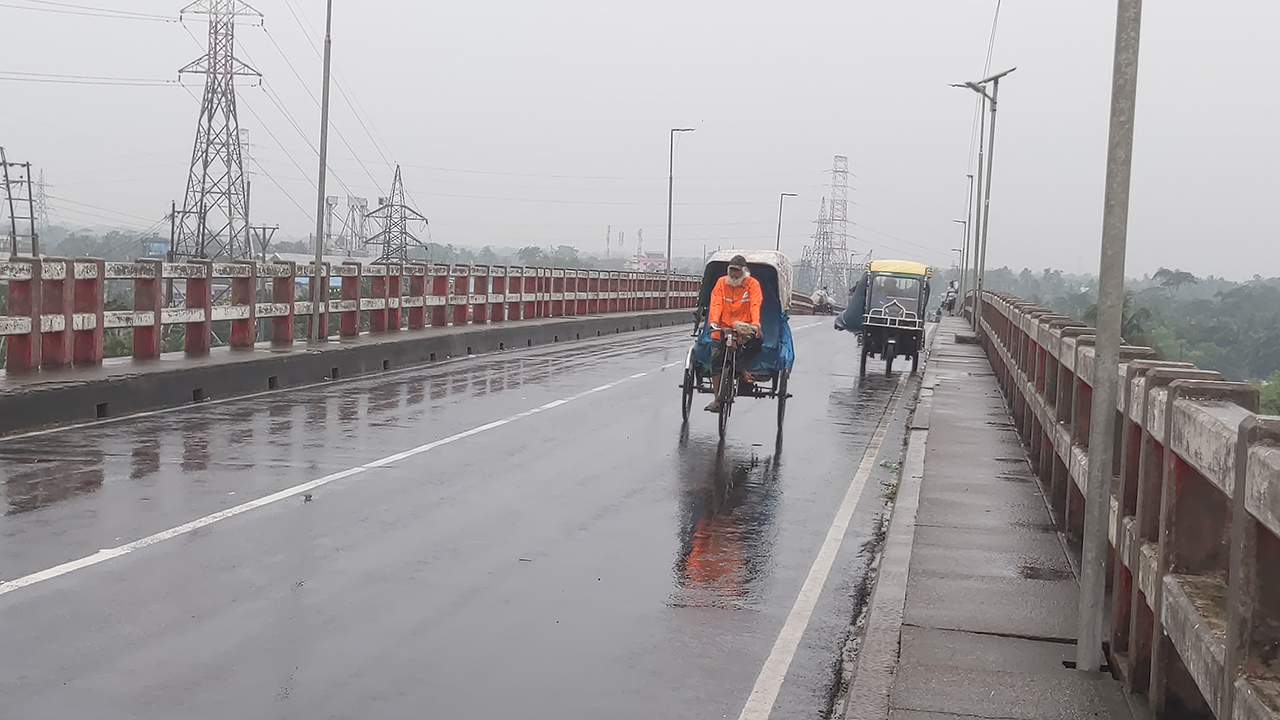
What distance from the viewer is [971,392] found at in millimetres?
20875

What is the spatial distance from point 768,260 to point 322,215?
A: 8387 millimetres

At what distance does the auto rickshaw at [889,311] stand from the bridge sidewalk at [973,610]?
15430 mm

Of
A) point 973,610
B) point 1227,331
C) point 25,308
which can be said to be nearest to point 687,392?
point 25,308

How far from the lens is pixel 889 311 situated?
29.2m

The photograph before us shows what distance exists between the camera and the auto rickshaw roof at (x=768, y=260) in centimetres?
1861

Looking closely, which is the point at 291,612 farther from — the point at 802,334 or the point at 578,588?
the point at 802,334

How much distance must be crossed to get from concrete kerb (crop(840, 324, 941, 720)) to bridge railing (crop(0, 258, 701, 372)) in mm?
9249

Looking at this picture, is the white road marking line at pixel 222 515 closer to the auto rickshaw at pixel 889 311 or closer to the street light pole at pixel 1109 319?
the street light pole at pixel 1109 319

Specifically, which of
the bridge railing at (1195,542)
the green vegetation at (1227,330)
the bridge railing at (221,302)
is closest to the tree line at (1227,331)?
the green vegetation at (1227,330)

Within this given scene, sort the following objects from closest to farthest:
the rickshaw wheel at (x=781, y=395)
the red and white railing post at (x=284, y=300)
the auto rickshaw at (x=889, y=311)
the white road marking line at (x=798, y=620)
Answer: the white road marking line at (x=798, y=620), the rickshaw wheel at (x=781, y=395), the red and white railing post at (x=284, y=300), the auto rickshaw at (x=889, y=311)

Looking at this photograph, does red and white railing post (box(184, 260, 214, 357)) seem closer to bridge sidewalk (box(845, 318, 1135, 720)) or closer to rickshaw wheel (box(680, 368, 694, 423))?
rickshaw wheel (box(680, 368, 694, 423))

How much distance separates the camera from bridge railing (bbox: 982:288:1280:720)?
13.4 ft

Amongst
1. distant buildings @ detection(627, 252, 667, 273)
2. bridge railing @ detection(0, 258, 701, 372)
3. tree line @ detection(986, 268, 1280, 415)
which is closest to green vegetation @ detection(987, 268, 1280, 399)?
tree line @ detection(986, 268, 1280, 415)

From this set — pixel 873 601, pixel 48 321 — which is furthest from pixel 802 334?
pixel 873 601
